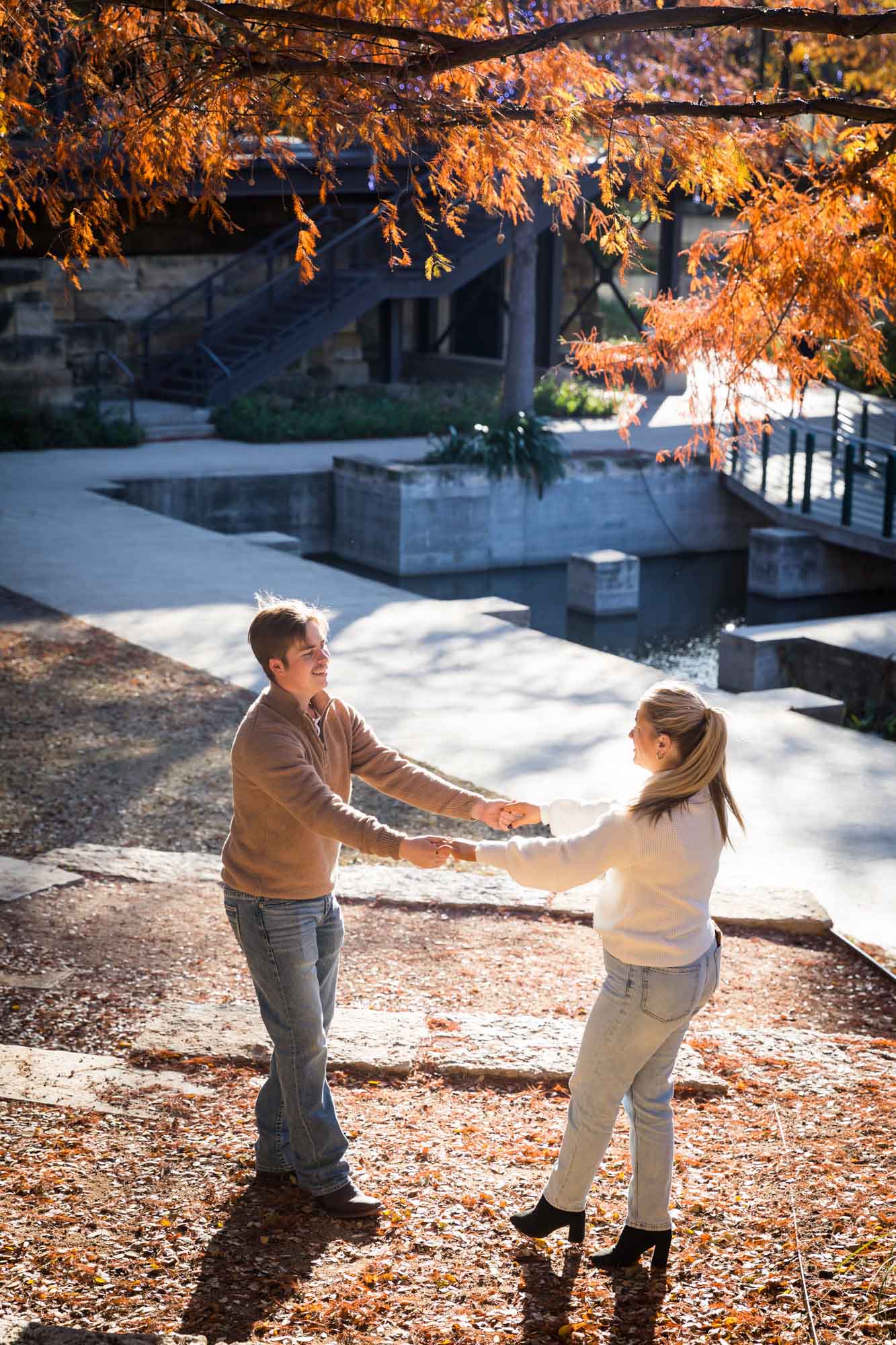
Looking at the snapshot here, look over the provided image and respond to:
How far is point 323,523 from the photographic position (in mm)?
18938

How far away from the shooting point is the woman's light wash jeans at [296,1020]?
3.60m

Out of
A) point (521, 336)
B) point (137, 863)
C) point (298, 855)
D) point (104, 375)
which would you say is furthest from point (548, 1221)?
point (104, 375)

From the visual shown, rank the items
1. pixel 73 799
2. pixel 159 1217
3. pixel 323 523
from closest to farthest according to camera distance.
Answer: pixel 159 1217 → pixel 73 799 → pixel 323 523

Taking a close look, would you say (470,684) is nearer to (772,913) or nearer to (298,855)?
(772,913)

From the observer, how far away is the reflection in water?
15594 mm

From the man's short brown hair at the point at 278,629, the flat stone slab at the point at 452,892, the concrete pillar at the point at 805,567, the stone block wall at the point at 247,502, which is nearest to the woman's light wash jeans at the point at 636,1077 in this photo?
the man's short brown hair at the point at 278,629

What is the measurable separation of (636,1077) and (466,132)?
295cm

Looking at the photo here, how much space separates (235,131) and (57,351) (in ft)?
55.6

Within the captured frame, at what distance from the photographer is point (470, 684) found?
33.5 ft

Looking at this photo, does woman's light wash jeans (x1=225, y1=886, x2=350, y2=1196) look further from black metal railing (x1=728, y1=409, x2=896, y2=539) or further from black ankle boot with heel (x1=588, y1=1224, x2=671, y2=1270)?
black metal railing (x1=728, y1=409, x2=896, y2=539)

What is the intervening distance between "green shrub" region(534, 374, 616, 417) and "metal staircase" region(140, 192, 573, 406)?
223cm

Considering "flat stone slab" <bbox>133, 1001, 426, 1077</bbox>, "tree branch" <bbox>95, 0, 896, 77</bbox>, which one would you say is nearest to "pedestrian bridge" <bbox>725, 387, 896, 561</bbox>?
"flat stone slab" <bbox>133, 1001, 426, 1077</bbox>

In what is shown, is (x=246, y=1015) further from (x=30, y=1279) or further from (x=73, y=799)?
(x=73, y=799)

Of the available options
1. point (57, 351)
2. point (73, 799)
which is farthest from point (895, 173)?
point (57, 351)
